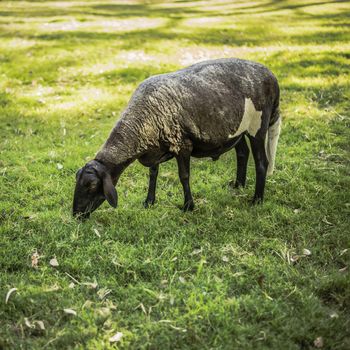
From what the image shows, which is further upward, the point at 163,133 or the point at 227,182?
the point at 163,133

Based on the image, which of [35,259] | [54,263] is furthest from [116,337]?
[35,259]

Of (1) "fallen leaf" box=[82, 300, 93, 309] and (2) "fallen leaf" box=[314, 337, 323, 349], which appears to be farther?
(1) "fallen leaf" box=[82, 300, 93, 309]

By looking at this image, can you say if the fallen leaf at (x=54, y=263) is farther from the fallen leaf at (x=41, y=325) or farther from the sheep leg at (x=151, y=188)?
the sheep leg at (x=151, y=188)

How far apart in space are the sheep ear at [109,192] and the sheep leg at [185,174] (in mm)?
959

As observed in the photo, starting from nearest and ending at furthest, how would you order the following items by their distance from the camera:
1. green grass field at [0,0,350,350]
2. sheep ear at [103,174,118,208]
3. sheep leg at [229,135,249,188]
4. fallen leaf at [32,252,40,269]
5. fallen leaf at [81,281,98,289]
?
green grass field at [0,0,350,350], fallen leaf at [81,281,98,289], fallen leaf at [32,252,40,269], sheep ear at [103,174,118,208], sheep leg at [229,135,249,188]

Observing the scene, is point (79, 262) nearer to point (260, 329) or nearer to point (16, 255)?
point (16, 255)

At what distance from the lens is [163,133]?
15.8 ft

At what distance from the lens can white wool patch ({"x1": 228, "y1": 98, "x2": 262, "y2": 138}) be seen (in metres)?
5.05

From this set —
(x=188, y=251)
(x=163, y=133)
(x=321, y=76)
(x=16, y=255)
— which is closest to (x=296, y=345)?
(x=188, y=251)

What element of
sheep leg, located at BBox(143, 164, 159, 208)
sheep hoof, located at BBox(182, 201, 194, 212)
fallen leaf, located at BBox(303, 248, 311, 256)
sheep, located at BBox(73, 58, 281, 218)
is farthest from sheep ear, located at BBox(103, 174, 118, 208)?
fallen leaf, located at BBox(303, 248, 311, 256)

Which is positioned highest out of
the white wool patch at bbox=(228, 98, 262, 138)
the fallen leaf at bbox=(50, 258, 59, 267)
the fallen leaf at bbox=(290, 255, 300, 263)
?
the white wool patch at bbox=(228, 98, 262, 138)

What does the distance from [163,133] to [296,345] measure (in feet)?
8.80

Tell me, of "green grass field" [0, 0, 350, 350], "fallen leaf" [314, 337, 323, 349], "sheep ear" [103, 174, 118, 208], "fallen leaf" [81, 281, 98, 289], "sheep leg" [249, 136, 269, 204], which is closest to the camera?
"fallen leaf" [314, 337, 323, 349]

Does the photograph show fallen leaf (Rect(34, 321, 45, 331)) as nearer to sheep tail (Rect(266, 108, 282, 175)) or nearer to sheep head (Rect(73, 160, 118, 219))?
sheep head (Rect(73, 160, 118, 219))
